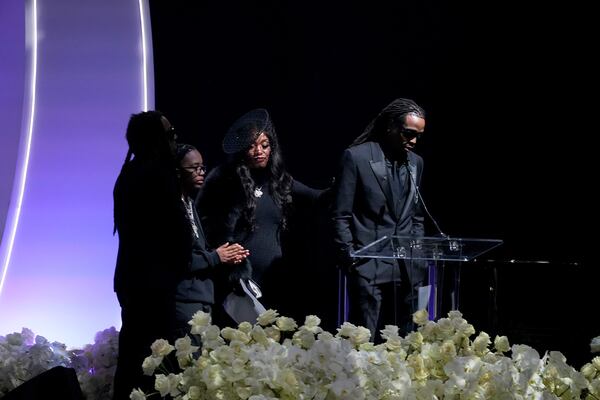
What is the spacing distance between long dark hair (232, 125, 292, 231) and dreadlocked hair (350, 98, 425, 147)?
0.35 meters

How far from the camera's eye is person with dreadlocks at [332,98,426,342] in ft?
11.2

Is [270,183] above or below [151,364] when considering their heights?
above

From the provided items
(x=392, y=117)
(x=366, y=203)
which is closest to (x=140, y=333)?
(x=366, y=203)

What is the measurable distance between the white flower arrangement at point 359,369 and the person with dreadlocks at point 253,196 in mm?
2486

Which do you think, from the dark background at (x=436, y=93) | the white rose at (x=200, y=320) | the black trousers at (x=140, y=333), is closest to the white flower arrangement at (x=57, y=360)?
the black trousers at (x=140, y=333)

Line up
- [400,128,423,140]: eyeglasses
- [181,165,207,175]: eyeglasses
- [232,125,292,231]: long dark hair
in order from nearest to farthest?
[181,165,207,175]: eyeglasses, [400,128,423,140]: eyeglasses, [232,125,292,231]: long dark hair

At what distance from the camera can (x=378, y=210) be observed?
11.6 feet

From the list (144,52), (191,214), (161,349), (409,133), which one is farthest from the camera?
(144,52)

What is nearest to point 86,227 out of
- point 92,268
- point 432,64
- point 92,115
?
point 92,268

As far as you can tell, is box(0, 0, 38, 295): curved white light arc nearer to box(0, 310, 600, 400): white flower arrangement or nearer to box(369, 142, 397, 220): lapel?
box(369, 142, 397, 220): lapel

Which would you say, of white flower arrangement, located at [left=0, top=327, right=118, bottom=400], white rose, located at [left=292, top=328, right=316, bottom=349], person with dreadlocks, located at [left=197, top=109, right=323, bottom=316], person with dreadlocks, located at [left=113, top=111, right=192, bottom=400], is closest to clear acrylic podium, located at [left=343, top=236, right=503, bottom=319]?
person with dreadlocks, located at [left=113, top=111, right=192, bottom=400]

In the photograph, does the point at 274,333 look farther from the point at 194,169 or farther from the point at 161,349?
the point at 194,169

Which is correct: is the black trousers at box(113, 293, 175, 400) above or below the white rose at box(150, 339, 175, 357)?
below

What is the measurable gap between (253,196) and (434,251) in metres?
1.14
